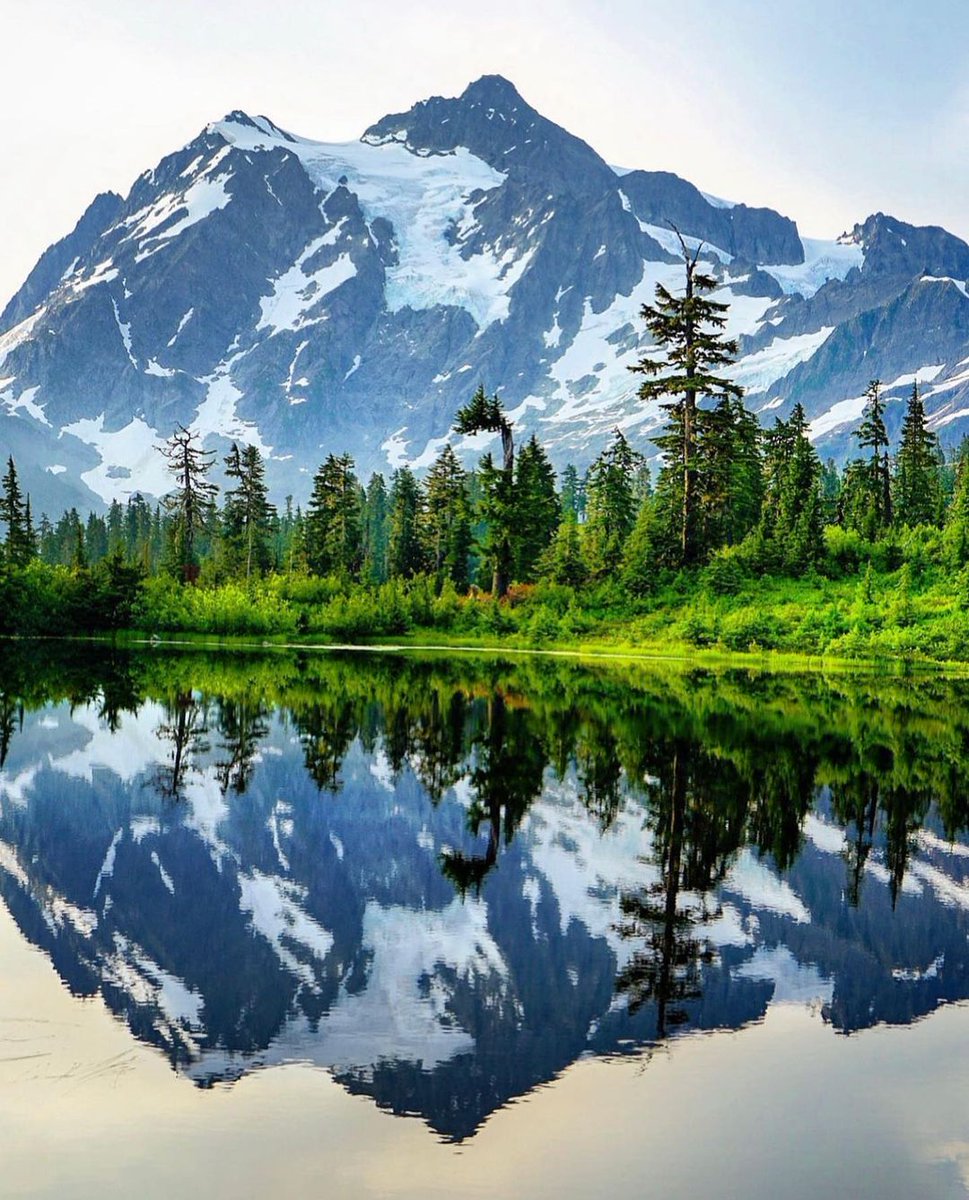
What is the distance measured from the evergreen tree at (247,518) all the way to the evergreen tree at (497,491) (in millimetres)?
24350

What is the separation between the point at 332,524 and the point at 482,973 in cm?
7910

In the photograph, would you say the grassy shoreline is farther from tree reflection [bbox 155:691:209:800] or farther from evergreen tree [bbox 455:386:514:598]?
tree reflection [bbox 155:691:209:800]

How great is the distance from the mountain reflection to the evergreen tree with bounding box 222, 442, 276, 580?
205 feet

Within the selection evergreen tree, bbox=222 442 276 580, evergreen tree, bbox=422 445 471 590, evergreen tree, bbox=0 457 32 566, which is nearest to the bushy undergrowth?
evergreen tree, bbox=0 457 32 566

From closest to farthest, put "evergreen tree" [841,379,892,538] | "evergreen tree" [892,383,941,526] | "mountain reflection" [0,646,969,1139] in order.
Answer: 1. "mountain reflection" [0,646,969,1139]
2. "evergreen tree" [841,379,892,538]
3. "evergreen tree" [892,383,941,526]

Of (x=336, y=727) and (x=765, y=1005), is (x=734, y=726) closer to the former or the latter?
(x=336, y=727)

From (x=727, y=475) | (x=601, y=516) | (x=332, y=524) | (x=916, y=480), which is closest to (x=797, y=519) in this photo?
(x=727, y=475)

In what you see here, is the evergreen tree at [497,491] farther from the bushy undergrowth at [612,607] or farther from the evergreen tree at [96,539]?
the evergreen tree at [96,539]

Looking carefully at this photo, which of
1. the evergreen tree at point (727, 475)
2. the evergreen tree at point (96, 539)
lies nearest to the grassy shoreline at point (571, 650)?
the evergreen tree at point (727, 475)

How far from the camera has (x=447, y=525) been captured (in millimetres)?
89125

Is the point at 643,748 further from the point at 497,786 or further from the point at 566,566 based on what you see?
the point at 566,566

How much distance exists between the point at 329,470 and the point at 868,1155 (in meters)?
85.8

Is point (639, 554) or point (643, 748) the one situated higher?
point (639, 554)

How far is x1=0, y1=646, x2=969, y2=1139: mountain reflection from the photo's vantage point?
28.5 feet
